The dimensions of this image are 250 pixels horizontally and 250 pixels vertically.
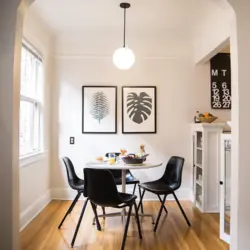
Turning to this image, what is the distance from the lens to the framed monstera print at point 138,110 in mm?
4559

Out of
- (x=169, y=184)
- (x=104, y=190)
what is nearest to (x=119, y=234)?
(x=104, y=190)

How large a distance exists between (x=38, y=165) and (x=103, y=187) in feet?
5.24

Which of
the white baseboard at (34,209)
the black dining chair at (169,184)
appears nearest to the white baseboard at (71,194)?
the white baseboard at (34,209)

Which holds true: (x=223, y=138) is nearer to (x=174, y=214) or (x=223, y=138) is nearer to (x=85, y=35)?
(x=174, y=214)

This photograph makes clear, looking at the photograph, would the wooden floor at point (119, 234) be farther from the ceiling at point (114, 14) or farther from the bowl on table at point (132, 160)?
the ceiling at point (114, 14)

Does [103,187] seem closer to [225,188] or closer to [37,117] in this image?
[225,188]

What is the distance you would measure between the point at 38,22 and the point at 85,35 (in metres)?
0.89

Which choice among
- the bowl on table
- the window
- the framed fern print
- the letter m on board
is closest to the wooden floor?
the bowl on table

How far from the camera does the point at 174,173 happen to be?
367cm

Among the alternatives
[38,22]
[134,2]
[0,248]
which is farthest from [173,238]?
[38,22]

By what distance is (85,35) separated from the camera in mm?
4559

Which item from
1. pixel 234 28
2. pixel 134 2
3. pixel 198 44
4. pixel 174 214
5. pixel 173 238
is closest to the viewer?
pixel 234 28

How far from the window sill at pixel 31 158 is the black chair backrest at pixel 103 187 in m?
0.95

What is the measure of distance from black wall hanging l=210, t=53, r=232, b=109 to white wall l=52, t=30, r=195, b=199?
38 centimetres
